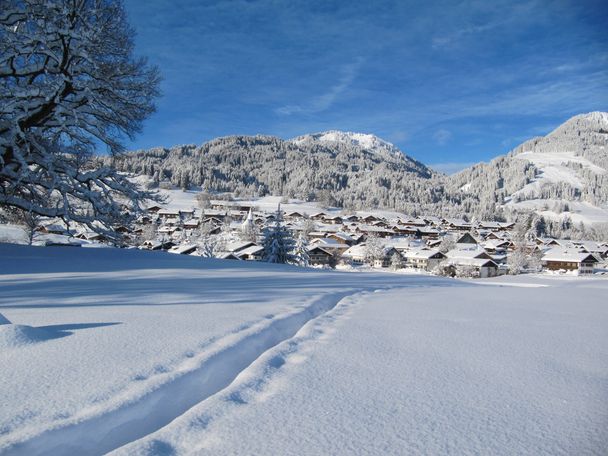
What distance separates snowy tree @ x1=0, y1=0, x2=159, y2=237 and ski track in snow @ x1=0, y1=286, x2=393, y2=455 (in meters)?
8.17

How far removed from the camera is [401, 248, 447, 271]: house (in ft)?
189

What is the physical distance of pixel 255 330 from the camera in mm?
3686

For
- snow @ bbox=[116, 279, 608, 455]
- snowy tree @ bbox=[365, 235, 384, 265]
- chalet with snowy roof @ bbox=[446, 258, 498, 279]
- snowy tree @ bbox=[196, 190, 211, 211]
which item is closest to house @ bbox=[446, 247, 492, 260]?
chalet with snowy roof @ bbox=[446, 258, 498, 279]

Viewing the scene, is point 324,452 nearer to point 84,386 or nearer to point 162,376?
point 162,376

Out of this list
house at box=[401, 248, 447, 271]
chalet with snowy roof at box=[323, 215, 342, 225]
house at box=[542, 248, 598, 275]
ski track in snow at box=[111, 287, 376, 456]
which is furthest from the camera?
chalet with snowy roof at box=[323, 215, 342, 225]

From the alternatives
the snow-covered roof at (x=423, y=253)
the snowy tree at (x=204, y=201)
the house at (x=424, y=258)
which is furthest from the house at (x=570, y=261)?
the snowy tree at (x=204, y=201)

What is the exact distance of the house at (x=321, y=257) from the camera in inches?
2328

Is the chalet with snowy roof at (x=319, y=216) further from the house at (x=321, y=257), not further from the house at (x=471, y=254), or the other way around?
the house at (x=471, y=254)

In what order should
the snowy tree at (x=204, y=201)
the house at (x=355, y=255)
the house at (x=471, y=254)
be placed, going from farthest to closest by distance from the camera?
the snowy tree at (x=204, y=201), the house at (x=355, y=255), the house at (x=471, y=254)

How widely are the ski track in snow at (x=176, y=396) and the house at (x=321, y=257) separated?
55.1 meters

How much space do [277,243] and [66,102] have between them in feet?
66.2

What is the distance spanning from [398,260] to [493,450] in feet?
196

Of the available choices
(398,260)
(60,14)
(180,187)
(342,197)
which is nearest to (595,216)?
(342,197)

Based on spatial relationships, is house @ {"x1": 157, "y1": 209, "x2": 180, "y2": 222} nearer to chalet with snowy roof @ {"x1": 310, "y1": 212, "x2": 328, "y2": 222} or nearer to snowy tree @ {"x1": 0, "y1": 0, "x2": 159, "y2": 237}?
chalet with snowy roof @ {"x1": 310, "y1": 212, "x2": 328, "y2": 222}
